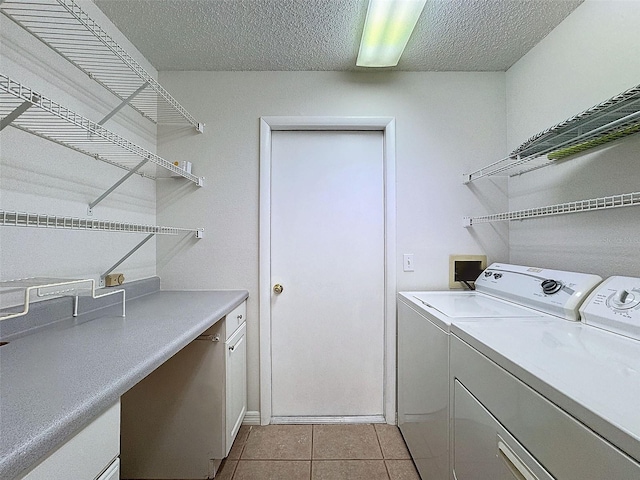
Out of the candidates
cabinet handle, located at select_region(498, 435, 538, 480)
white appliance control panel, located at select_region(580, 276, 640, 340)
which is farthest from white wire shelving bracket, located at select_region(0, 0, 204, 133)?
white appliance control panel, located at select_region(580, 276, 640, 340)

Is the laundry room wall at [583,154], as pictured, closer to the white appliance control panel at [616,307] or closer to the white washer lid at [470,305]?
the white appliance control panel at [616,307]

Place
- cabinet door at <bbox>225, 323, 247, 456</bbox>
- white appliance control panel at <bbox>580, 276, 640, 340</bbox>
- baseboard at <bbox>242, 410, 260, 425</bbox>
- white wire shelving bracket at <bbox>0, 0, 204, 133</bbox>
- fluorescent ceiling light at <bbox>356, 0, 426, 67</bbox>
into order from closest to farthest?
white appliance control panel at <bbox>580, 276, 640, 340</bbox>, white wire shelving bracket at <bbox>0, 0, 204, 133</bbox>, fluorescent ceiling light at <bbox>356, 0, 426, 67</bbox>, cabinet door at <bbox>225, 323, 247, 456</bbox>, baseboard at <bbox>242, 410, 260, 425</bbox>

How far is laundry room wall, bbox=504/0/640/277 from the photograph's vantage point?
1.33 metres

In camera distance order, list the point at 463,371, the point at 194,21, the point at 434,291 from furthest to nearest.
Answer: the point at 434,291, the point at 194,21, the point at 463,371

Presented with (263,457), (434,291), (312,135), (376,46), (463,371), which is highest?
(376,46)

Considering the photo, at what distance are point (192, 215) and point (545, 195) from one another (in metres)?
2.20

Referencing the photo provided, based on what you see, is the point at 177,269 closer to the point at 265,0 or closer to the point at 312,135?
the point at 312,135

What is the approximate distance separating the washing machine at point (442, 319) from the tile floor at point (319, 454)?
0.12 m

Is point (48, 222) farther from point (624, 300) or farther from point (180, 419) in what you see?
point (624, 300)

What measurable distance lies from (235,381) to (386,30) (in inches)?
82.1

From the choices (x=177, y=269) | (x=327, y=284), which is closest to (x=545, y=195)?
(x=327, y=284)

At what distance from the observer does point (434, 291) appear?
6.86 ft

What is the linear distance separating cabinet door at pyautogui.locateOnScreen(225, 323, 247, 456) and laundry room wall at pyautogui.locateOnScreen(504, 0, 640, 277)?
1.84 meters

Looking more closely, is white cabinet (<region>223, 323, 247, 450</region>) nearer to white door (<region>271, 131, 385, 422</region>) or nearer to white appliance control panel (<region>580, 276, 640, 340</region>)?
white door (<region>271, 131, 385, 422</region>)
